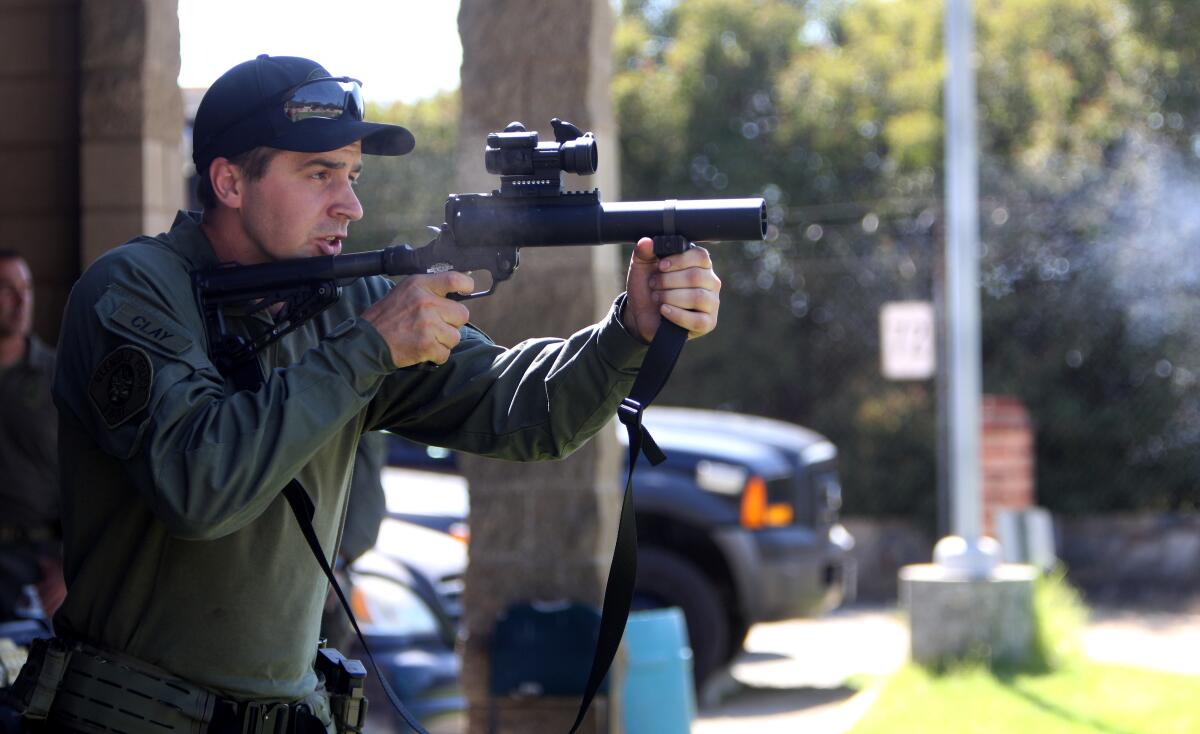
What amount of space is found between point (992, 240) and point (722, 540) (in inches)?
213

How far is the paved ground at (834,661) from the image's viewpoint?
8.41 meters

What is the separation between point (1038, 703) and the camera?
7613 millimetres

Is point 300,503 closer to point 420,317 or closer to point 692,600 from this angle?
point 420,317

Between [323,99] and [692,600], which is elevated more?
[323,99]

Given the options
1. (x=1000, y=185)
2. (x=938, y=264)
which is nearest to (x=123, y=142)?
(x=938, y=264)

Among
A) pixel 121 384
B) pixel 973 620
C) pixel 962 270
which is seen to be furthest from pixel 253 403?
pixel 962 270

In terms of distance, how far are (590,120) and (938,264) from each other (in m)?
7.13

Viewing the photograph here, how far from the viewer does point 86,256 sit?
6324 mm

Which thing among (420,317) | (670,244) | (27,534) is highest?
(670,244)

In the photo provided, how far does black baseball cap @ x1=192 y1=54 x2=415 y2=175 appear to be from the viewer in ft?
9.90

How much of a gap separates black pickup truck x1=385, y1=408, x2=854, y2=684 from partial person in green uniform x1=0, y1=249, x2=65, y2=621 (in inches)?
100

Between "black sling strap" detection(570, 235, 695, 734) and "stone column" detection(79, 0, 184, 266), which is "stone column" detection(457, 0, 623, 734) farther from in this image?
"black sling strap" detection(570, 235, 695, 734)

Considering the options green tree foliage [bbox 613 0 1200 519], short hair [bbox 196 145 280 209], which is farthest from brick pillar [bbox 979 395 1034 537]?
short hair [bbox 196 145 280 209]

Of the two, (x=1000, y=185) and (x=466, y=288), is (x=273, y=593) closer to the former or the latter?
(x=466, y=288)
